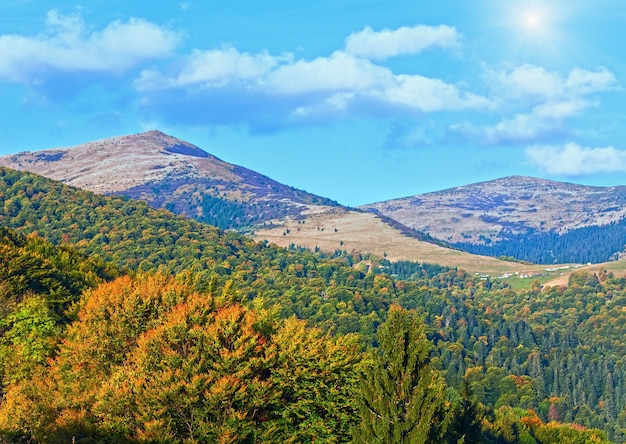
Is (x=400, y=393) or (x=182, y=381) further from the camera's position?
(x=182, y=381)

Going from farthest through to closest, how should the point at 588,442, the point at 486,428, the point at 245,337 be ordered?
1. the point at 588,442
2. the point at 486,428
3. the point at 245,337

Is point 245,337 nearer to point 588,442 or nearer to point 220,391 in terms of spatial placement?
point 220,391

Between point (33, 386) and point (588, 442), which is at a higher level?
point (33, 386)

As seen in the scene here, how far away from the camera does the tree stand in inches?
2115

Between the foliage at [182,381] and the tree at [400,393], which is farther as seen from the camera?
the foliage at [182,381]

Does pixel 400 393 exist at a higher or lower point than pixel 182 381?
higher

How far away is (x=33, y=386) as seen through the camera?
66.0 m

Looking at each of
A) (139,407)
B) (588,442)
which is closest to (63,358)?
(139,407)

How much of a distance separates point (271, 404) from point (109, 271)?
79.8m

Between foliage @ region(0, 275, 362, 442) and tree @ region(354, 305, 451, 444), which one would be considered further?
foliage @ region(0, 275, 362, 442)

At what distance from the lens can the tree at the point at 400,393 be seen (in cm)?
5372

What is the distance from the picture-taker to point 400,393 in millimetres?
55781

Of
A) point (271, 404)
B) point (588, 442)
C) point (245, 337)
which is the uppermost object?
point (245, 337)

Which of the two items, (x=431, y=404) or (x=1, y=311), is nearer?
(x=431, y=404)
